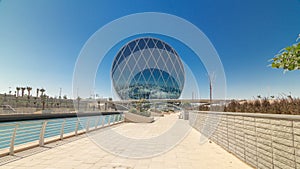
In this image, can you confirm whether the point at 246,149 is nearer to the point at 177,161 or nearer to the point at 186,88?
the point at 177,161

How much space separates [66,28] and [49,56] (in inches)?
102

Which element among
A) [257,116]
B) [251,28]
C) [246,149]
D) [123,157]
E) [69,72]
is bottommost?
[123,157]

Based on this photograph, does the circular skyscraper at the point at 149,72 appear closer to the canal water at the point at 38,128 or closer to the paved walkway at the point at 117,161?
the canal water at the point at 38,128

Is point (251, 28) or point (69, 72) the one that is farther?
point (69, 72)

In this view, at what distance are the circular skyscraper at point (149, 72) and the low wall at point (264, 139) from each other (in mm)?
60717

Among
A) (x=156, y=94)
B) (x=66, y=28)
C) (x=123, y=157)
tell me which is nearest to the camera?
(x=123, y=157)

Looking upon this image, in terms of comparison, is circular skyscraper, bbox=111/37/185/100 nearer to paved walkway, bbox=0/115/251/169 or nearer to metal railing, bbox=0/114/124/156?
metal railing, bbox=0/114/124/156

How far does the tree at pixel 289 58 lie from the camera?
4.16ft

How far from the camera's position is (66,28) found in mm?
10742

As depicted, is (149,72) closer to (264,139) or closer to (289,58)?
A: (264,139)

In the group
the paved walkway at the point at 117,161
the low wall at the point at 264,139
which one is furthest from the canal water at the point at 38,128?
the low wall at the point at 264,139

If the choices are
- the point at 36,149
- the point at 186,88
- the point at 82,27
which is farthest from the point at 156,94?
the point at 36,149

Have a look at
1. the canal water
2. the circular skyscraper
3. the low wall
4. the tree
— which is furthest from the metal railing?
the circular skyscraper

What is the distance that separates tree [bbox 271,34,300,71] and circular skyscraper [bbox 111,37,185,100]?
6369 centimetres
